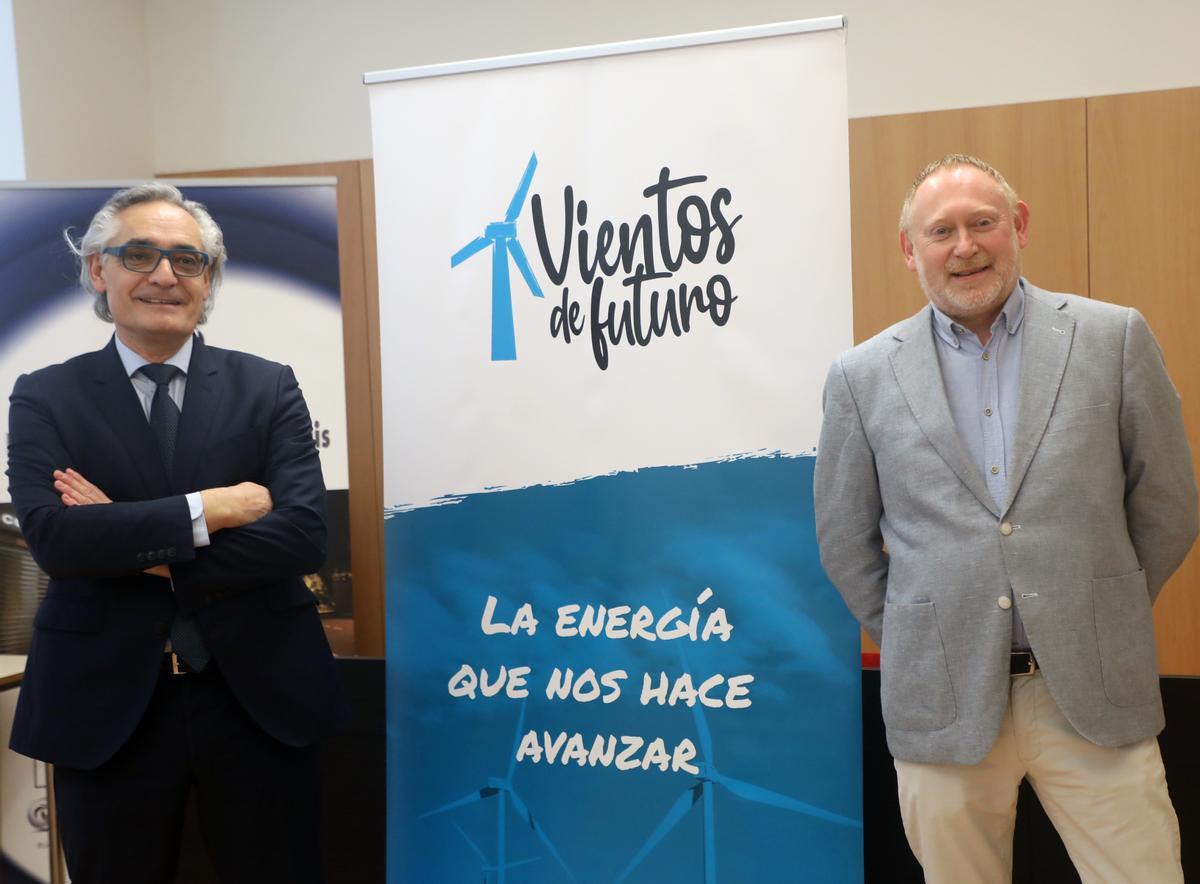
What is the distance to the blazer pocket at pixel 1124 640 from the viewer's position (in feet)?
5.54

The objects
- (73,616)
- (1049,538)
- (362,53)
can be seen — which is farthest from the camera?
(362,53)

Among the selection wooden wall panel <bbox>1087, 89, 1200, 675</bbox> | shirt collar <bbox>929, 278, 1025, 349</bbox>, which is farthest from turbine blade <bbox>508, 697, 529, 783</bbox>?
wooden wall panel <bbox>1087, 89, 1200, 675</bbox>

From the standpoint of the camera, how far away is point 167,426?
2.06 metres

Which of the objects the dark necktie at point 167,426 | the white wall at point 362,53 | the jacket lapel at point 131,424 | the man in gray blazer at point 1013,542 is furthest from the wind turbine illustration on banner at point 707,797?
the white wall at point 362,53

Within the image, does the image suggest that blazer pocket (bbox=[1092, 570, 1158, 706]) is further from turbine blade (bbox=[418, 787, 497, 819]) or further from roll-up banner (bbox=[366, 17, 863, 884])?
turbine blade (bbox=[418, 787, 497, 819])

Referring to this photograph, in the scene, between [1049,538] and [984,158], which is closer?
[1049,538]

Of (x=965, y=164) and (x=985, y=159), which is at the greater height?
(x=985, y=159)

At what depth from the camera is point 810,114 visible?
2.13 meters

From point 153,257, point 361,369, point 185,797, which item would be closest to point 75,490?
point 153,257

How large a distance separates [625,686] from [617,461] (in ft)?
1.66

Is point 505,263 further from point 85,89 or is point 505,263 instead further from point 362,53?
point 85,89

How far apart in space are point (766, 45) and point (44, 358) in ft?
6.52

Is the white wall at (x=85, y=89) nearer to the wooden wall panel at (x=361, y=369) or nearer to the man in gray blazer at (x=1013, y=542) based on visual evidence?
the wooden wall panel at (x=361, y=369)

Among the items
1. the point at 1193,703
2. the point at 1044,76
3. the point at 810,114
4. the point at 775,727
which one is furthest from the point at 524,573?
the point at 1044,76
